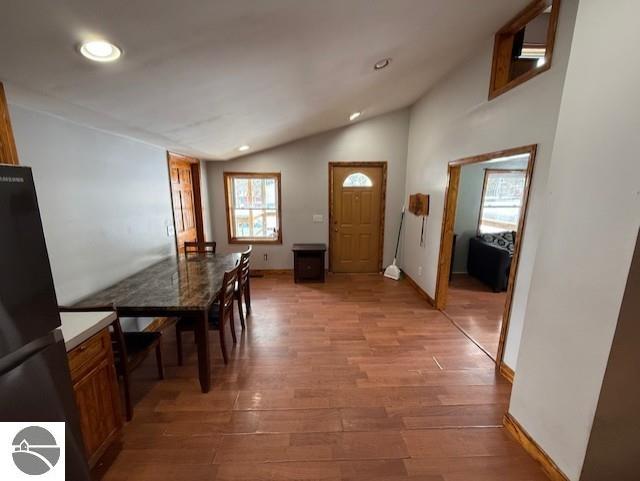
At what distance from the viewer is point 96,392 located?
1.45 metres

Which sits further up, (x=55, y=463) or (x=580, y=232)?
(x=580, y=232)

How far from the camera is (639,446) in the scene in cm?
129

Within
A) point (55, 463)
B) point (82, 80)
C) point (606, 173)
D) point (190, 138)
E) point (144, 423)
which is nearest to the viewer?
point (55, 463)

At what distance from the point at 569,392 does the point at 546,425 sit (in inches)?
11.9

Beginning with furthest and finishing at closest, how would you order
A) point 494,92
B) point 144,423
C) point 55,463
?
point 494,92
point 144,423
point 55,463

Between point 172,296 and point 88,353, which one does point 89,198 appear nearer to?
point 172,296

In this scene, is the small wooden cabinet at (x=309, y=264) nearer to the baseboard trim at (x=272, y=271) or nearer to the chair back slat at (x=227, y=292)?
the baseboard trim at (x=272, y=271)

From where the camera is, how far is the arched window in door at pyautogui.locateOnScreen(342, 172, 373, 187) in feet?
15.9

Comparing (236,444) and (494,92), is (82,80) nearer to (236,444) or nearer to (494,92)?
(236,444)

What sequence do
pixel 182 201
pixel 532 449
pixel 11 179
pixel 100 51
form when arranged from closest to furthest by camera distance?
pixel 11 179 < pixel 100 51 < pixel 532 449 < pixel 182 201

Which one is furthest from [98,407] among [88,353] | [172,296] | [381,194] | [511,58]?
[381,194]

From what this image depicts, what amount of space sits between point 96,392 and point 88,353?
245 millimetres

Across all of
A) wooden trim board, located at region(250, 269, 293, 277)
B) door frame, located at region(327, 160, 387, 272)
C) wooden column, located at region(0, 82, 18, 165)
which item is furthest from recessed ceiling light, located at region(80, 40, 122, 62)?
wooden trim board, located at region(250, 269, 293, 277)

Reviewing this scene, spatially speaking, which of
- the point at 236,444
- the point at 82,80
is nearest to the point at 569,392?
the point at 236,444
